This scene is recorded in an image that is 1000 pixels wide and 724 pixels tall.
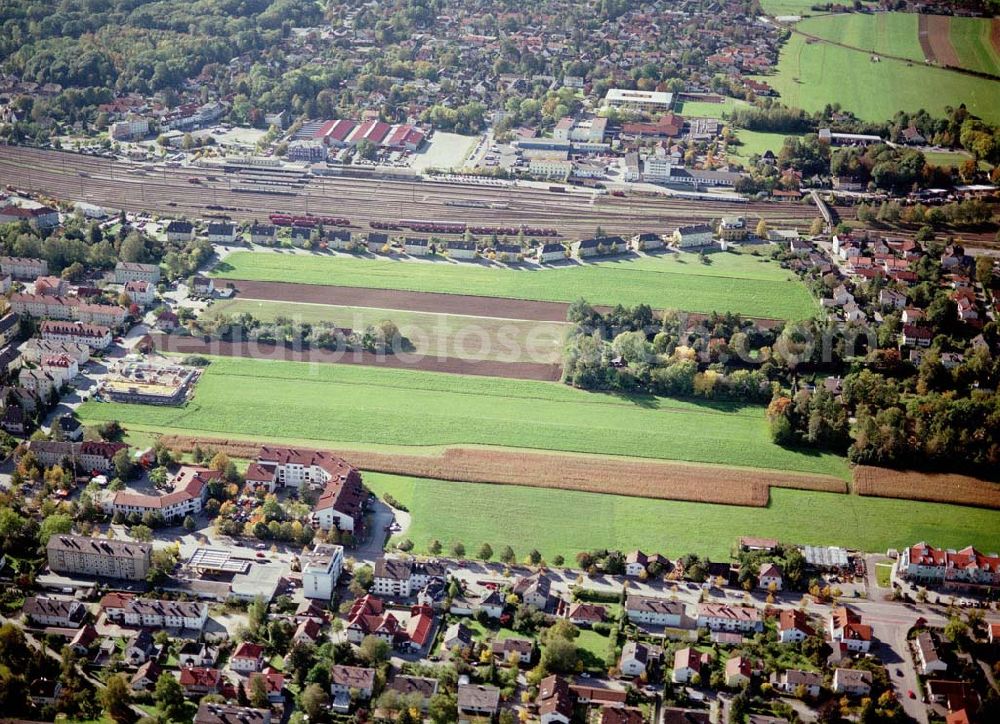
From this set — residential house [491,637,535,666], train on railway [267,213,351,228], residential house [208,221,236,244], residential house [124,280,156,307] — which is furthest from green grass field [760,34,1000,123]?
residential house [491,637,535,666]

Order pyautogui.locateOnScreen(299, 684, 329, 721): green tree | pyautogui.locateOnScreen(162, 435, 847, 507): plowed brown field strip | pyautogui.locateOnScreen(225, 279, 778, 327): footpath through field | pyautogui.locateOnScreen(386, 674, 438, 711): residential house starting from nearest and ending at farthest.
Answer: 1. pyautogui.locateOnScreen(299, 684, 329, 721): green tree
2. pyautogui.locateOnScreen(386, 674, 438, 711): residential house
3. pyautogui.locateOnScreen(162, 435, 847, 507): plowed brown field strip
4. pyautogui.locateOnScreen(225, 279, 778, 327): footpath through field

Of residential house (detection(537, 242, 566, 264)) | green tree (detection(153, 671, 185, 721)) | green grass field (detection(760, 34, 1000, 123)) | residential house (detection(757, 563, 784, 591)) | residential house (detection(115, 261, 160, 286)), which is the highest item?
green grass field (detection(760, 34, 1000, 123))

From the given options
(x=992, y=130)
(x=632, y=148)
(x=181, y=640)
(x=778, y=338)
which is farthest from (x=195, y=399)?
(x=992, y=130)

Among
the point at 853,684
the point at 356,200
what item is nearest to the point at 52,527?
the point at 853,684

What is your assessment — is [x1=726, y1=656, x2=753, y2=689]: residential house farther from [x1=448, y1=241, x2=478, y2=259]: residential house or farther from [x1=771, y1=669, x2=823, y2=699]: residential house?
[x1=448, y1=241, x2=478, y2=259]: residential house

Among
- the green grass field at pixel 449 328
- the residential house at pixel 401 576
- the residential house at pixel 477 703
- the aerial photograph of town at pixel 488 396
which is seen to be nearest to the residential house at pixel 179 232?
the aerial photograph of town at pixel 488 396
